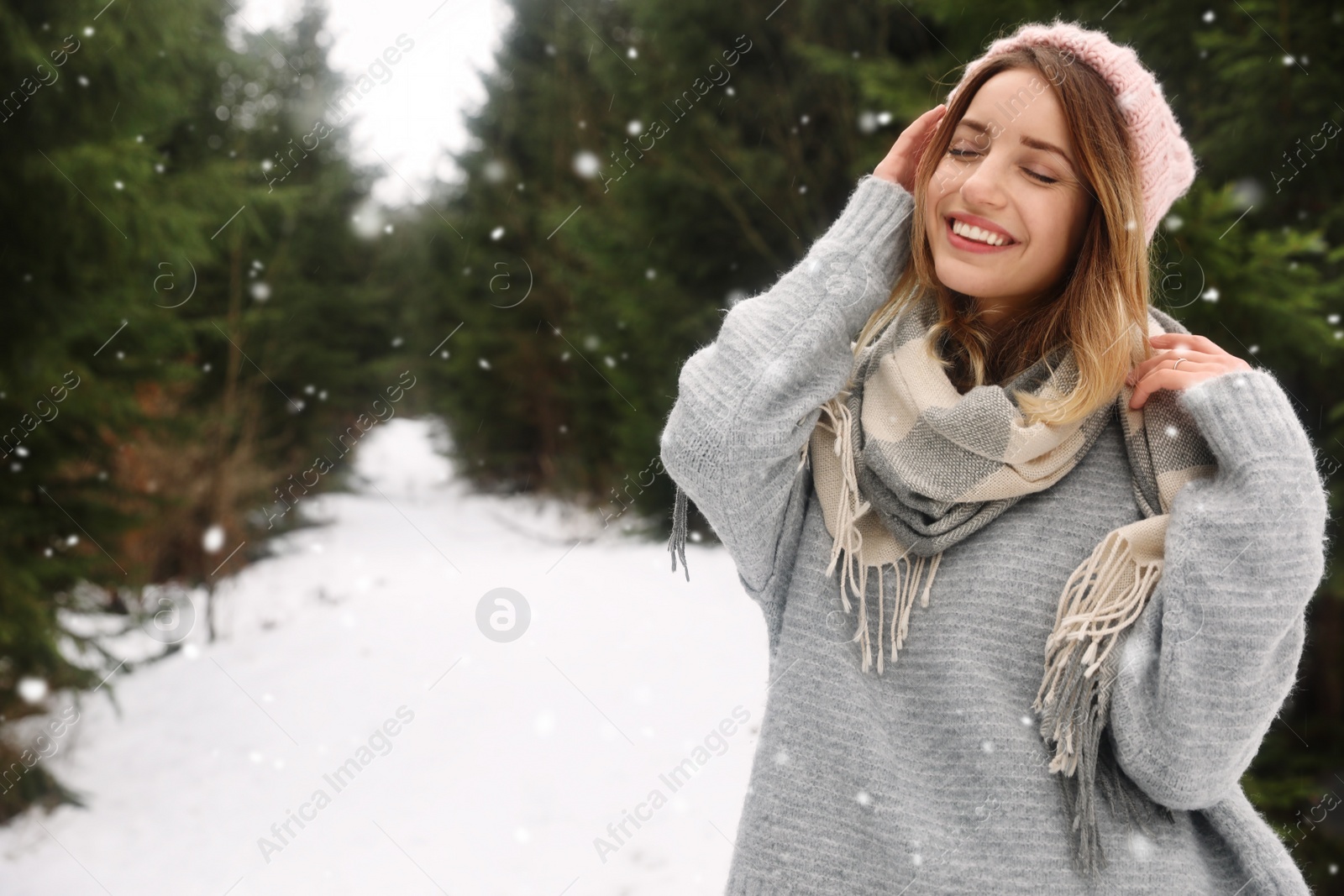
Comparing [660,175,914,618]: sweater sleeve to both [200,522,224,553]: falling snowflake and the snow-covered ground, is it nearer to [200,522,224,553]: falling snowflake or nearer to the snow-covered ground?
the snow-covered ground

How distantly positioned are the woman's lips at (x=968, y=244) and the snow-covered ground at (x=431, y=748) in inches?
86.7

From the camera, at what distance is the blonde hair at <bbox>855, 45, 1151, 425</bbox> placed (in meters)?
1.31

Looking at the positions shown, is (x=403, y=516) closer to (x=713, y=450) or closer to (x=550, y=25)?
(x=550, y=25)

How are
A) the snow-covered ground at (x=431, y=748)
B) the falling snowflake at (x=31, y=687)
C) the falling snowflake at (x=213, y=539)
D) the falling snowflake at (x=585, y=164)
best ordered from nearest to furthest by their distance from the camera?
the snow-covered ground at (x=431, y=748)
the falling snowflake at (x=31, y=687)
the falling snowflake at (x=213, y=539)
the falling snowflake at (x=585, y=164)

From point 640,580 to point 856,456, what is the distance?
18.9ft

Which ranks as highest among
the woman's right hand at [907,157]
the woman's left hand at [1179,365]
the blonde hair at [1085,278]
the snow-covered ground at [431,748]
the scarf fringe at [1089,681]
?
the woman's right hand at [907,157]

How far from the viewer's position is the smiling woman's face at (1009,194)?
133cm

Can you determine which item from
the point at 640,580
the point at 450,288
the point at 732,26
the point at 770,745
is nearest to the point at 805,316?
the point at 770,745

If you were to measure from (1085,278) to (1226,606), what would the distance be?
54cm

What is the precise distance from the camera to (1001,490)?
132 centimetres

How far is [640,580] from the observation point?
278 inches

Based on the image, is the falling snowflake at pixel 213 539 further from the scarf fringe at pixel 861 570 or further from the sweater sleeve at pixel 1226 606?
the sweater sleeve at pixel 1226 606

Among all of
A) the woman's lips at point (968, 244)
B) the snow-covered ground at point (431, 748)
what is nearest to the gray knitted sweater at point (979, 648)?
the woman's lips at point (968, 244)

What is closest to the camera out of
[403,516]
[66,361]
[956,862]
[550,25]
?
[956,862]
